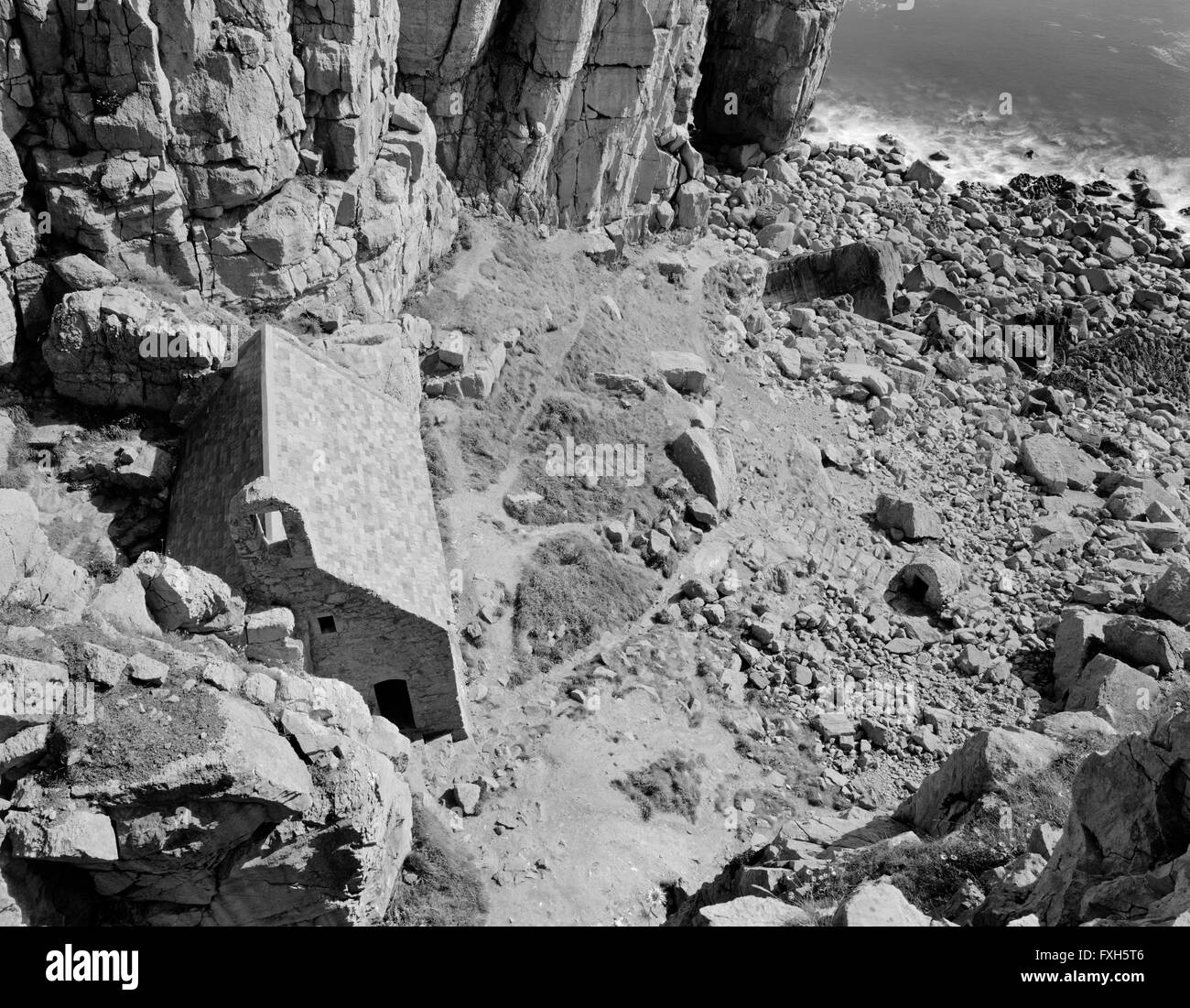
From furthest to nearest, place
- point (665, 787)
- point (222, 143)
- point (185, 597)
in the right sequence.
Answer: point (222, 143) → point (665, 787) → point (185, 597)

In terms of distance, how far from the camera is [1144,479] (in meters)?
43.2

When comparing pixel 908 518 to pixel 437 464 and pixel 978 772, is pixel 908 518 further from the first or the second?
pixel 437 464

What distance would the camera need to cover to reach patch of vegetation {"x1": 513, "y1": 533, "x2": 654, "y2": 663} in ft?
99.1

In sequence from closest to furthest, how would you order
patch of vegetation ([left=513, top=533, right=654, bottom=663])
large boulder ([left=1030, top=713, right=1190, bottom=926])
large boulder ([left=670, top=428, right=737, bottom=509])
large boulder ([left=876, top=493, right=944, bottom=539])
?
1. large boulder ([left=1030, top=713, right=1190, bottom=926])
2. patch of vegetation ([left=513, top=533, right=654, bottom=663])
3. large boulder ([left=670, top=428, right=737, bottom=509])
4. large boulder ([left=876, top=493, right=944, bottom=539])

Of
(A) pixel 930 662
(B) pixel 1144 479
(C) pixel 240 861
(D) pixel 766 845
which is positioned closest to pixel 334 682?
(C) pixel 240 861

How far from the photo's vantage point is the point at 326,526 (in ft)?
78.9

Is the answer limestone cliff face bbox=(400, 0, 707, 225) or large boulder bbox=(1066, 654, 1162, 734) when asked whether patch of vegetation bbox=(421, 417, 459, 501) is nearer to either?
limestone cliff face bbox=(400, 0, 707, 225)

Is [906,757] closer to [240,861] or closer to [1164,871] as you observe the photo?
[1164,871]

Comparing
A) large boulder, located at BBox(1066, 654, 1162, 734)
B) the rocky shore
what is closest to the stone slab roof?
the rocky shore

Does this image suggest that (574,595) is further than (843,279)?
No

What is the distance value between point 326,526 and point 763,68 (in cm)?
4816

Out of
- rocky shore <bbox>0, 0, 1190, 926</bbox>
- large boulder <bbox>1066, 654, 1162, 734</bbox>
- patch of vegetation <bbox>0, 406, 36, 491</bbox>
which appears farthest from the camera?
large boulder <bbox>1066, 654, 1162, 734</bbox>

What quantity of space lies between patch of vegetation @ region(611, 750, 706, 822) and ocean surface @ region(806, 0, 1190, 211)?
54.0 meters

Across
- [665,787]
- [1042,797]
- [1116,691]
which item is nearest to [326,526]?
[665,787]
